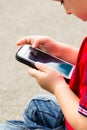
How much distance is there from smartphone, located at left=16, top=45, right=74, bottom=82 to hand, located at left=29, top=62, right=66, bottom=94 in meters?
0.03

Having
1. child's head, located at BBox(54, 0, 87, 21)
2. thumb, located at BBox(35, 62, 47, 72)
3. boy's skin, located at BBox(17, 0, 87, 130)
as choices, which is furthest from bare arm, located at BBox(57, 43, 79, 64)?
child's head, located at BBox(54, 0, 87, 21)

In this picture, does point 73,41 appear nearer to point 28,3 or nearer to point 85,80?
point 28,3

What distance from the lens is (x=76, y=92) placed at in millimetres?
959

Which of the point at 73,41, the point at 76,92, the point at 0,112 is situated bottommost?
the point at 0,112

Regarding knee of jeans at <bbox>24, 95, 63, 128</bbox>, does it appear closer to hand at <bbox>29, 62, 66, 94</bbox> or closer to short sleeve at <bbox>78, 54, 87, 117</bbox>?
hand at <bbox>29, 62, 66, 94</bbox>

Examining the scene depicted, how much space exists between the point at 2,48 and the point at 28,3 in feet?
1.41

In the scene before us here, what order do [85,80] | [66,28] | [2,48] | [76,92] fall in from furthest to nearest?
[66,28] < [2,48] < [76,92] < [85,80]

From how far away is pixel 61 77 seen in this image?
38.2 inches

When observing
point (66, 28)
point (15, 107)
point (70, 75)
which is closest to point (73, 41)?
point (66, 28)

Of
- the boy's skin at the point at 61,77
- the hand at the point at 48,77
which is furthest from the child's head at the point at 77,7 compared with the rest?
the hand at the point at 48,77

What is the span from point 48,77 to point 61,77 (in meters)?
0.03

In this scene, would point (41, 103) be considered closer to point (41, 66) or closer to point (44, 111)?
point (44, 111)

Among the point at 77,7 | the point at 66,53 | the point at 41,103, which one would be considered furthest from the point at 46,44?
the point at 77,7

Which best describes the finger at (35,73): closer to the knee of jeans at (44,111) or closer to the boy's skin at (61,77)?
the boy's skin at (61,77)
